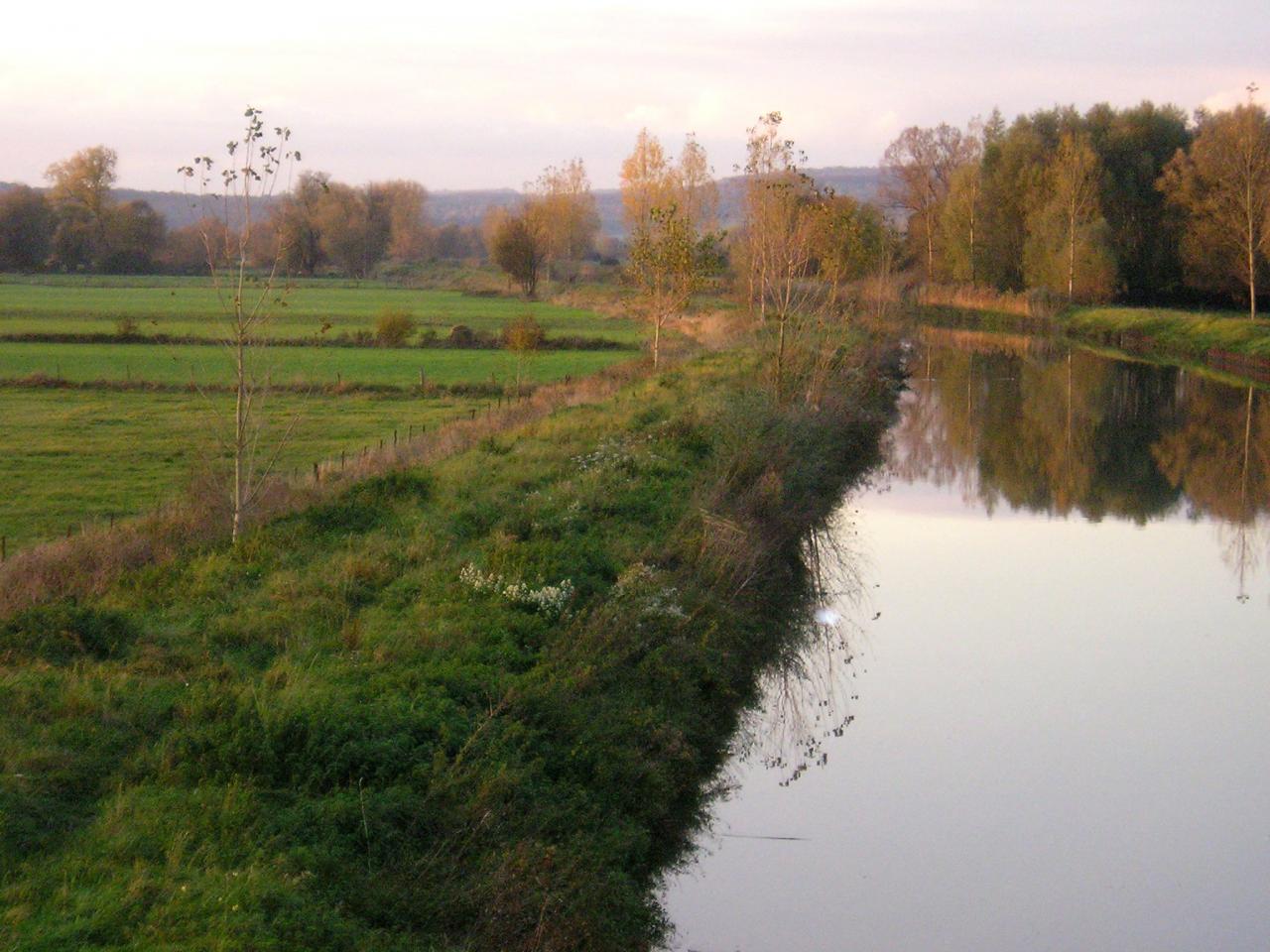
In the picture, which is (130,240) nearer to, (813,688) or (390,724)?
(813,688)

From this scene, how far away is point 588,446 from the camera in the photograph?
56.0 feet

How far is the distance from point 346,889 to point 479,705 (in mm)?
2280

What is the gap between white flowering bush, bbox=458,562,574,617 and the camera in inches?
381

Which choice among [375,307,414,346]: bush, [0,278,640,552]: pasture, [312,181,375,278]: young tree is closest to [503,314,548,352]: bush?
[0,278,640,552]: pasture

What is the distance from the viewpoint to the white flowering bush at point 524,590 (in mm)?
9688

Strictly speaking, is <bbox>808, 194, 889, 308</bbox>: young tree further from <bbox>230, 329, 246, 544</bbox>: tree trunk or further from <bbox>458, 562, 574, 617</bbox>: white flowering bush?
<bbox>458, 562, 574, 617</bbox>: white flowering bush

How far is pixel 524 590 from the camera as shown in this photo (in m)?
9.89

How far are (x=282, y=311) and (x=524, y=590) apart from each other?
3095 centimetres

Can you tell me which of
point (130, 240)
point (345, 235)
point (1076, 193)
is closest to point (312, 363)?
point (1076, 193)

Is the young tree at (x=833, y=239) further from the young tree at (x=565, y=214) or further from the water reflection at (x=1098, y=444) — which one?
the young tree at (x=565, y=214)

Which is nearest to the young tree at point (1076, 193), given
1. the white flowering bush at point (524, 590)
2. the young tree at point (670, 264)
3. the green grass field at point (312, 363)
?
the green grass field at point (312, 363)

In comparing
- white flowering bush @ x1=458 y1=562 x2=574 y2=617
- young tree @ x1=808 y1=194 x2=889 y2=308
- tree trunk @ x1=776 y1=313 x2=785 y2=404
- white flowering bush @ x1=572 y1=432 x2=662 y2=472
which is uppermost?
young tree @ x1=808 y1=194 x2=889 y2=308

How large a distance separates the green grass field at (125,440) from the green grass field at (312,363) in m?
2.47

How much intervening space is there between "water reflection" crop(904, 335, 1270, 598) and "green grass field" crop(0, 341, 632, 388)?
1039cm
